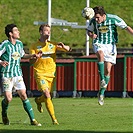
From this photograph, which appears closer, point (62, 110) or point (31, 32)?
point (62, 110)

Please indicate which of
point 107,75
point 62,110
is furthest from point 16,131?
point 62,110

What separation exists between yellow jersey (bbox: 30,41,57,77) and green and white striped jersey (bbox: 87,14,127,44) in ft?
5.97

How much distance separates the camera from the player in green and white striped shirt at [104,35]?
1823cm

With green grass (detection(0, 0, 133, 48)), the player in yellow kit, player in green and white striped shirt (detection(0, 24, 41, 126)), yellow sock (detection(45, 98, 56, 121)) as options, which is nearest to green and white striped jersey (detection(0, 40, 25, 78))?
player in green and white striped shirt (detection(0, 24, 41, 126))

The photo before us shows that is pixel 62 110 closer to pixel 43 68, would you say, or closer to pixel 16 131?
pixel 43 68

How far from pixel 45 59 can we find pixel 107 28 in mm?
2160

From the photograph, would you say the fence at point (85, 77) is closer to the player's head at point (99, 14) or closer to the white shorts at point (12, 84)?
the player's head at point (99, 14)

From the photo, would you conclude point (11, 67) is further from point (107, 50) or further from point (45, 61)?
point (107, 50)

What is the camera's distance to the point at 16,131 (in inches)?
584

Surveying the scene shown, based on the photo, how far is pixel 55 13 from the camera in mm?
48250

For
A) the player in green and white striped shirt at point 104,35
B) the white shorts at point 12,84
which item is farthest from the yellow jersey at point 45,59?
the player in green and white striped shirt at point 104,35

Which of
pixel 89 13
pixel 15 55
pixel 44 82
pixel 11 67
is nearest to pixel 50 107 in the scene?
pixel 44 82

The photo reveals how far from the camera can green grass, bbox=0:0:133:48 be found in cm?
4575

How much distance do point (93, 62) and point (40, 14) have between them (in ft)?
58.8
